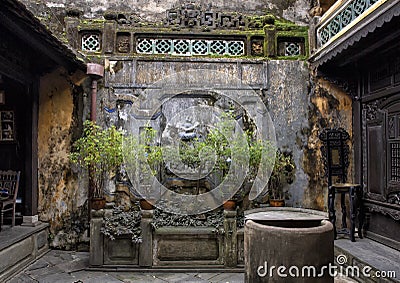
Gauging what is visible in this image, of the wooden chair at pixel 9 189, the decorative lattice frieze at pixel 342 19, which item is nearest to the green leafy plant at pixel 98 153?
the wooden chair at pixel 9 189

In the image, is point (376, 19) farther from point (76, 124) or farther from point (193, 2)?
point (76, 124)

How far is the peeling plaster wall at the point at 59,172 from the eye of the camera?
662cm

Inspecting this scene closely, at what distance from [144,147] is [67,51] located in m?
1.99

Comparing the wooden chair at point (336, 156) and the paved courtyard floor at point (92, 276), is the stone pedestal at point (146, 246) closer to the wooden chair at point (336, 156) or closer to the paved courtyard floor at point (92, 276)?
the paved courtyard floor at point (92, 276)

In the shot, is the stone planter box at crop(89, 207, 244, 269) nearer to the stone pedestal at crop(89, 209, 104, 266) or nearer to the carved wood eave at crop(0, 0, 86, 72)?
the stone pedestal at crop(89, 209, 104, 266)

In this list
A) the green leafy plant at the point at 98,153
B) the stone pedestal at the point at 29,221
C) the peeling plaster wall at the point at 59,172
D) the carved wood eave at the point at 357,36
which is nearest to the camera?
the carved wood eave at the point at 357,36

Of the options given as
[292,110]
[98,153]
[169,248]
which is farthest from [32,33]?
[292,110]

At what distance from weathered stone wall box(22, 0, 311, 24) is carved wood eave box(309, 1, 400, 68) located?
130 cm

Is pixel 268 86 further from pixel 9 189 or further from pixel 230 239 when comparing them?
pixel 9 189

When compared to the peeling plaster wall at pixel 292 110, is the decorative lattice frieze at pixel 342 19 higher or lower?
higher

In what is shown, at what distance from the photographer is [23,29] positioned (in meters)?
4.55

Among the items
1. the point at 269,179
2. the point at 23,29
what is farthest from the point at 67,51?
the point at 269,179

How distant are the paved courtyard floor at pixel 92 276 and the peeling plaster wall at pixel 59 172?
2.86 feet

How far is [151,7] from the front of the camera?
23.6ft
